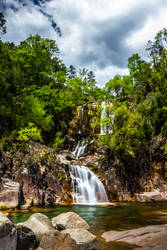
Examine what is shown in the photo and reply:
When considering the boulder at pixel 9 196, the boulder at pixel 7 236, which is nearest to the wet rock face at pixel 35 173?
the boulder at pixel 9 196

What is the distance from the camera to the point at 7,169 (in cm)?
1273

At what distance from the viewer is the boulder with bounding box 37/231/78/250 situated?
14.1 ft

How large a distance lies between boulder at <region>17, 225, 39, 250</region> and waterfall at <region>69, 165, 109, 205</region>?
398 inches

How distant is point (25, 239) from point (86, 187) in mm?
11294

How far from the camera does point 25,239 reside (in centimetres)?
428

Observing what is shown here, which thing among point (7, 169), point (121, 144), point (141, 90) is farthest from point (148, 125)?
point (7, 169)

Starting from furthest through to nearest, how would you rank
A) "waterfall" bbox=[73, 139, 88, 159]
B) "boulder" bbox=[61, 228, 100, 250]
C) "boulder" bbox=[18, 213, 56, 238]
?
"waterfall" bbox=[73, 139, 88, 159] → "boulder" bbox=[18, 213, 56, 238] → "boulder" bbox=[61, 228, 100, 250]

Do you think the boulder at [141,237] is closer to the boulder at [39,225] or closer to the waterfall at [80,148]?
the boulder at [39,225]

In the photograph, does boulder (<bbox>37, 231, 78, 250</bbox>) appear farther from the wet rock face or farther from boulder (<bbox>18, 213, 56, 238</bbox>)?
the wet rock face

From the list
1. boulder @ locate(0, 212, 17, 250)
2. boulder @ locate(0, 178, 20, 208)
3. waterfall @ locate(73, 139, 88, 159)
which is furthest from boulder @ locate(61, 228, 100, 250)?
waterfall @ locate(73, 139, 88, 159)

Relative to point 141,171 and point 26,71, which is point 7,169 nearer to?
point 141,171

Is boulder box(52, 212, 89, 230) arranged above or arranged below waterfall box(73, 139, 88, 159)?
below

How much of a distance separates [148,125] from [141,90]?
7.40 meters

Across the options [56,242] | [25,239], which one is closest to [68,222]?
[56,242]
